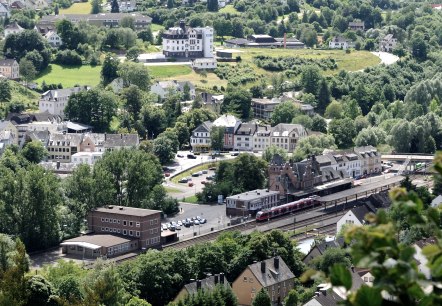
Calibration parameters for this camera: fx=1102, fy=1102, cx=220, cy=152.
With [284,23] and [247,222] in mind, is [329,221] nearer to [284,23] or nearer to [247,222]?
[247,222]

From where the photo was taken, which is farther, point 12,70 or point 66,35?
point 66,35

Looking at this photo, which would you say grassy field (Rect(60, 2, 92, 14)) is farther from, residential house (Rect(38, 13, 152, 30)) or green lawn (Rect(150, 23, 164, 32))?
green lawn (Rect(150, 23, 164, 32))

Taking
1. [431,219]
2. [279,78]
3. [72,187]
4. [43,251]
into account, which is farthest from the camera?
[279,78]

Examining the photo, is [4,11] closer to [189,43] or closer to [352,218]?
[189,43]

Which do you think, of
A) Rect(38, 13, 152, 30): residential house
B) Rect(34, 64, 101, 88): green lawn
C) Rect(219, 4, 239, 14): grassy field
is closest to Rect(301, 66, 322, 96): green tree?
Rect(34, 64, 101, 88): green lawn

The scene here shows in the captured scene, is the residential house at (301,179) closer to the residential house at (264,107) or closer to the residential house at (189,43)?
the residential house at (264,107)

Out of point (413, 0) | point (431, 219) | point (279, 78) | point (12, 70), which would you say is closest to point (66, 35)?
point (12, 70)

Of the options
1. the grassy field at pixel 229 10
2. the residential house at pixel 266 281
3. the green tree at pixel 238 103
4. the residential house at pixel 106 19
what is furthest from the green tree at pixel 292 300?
the grassy field at pixel 229 10
